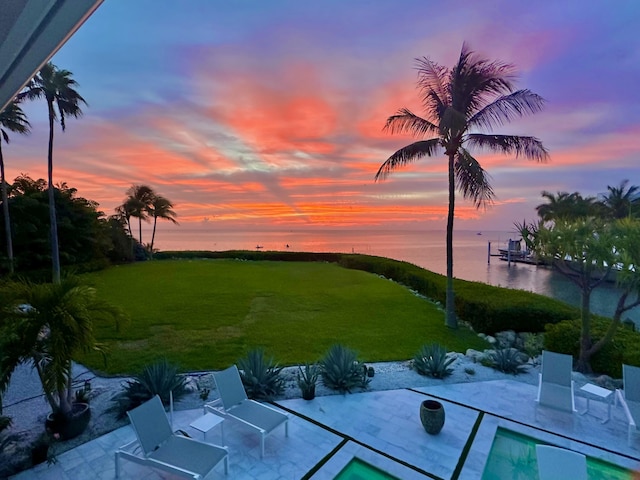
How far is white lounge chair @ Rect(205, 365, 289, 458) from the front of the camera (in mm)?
4844

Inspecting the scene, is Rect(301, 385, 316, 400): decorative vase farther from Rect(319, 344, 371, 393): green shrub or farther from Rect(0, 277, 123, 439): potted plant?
Rect(0, 277, 123, 439): potted plant

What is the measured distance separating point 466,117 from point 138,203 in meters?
31.9

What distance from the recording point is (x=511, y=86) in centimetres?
927

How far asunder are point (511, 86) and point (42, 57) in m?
10.6

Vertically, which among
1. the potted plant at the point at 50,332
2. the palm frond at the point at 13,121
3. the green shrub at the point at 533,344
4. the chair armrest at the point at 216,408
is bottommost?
the green shrub at the point at 533,344

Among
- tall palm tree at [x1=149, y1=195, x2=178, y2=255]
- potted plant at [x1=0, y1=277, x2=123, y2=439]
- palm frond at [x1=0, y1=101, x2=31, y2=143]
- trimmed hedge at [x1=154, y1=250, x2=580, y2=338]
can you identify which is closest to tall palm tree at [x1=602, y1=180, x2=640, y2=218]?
trimmed hedge at [x1=154, y1=250, x2=580, y2=338]

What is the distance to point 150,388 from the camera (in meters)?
5.59

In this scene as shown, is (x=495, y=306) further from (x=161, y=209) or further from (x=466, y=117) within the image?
(x=161, y=209)

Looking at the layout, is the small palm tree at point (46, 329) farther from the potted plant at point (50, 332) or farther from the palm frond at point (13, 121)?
the palm frond at point (13, 121)

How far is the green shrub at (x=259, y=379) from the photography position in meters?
6.18

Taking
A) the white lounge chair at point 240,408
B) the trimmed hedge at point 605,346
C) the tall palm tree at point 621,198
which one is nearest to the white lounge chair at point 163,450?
the white lounge chair at point 240,408

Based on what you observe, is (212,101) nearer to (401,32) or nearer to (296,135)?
(296,135)

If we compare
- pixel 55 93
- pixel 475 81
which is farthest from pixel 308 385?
pixel 55 93

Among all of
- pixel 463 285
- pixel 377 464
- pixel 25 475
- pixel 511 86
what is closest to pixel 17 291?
pixel 25 475
